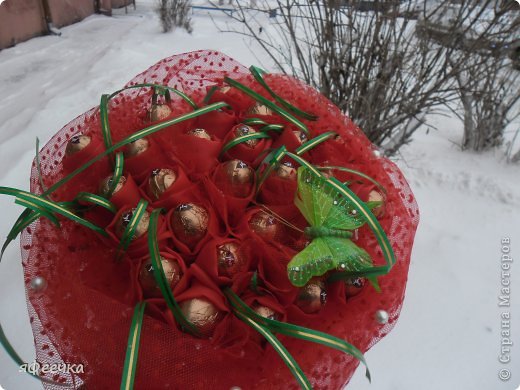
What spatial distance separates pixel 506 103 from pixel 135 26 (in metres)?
5.32

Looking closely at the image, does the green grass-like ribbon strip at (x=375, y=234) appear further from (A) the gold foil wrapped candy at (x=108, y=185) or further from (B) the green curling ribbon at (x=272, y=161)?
(A) the gold foil wrapped candy at (x=108, y=185)

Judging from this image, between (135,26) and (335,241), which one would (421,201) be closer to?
(335,241)

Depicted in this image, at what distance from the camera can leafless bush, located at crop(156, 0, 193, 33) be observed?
539cm

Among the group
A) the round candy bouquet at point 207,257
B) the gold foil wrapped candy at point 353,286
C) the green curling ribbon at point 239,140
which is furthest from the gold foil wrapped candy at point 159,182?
the gold foil wrapped candy at point 353,286

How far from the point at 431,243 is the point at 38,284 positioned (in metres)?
1.67

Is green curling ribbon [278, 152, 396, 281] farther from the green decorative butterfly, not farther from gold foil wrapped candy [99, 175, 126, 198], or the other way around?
gold foil wrapped candy [99, 175, 126, 198]

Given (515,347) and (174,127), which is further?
(515,347)

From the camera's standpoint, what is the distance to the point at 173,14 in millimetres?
5449

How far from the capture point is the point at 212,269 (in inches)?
23.8

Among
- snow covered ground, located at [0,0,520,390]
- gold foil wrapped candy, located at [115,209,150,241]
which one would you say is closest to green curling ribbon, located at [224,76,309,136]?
gold foil wrapped candy, located at [115,209,150,241]

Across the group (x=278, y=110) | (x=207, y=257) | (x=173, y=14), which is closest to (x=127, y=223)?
(x=207, y=257)

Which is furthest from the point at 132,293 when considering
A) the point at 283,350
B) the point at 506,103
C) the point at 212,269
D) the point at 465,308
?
the point at 506,103

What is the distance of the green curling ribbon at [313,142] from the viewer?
0.72 m

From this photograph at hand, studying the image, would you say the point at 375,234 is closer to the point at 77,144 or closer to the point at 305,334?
the point at 305,334
